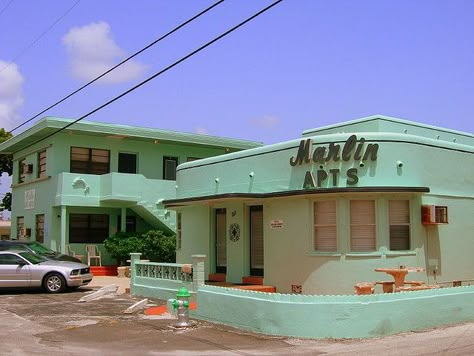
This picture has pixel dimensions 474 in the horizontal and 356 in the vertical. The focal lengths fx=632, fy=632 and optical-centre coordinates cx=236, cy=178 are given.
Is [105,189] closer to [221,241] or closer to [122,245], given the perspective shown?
[122,245]

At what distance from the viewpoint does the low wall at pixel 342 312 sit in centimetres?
1126

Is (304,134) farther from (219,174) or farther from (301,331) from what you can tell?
(301,331)

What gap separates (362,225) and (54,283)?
10362 mm

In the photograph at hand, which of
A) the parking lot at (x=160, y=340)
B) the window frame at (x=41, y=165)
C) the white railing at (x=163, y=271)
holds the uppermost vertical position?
the window frame at (x=41, y=165)

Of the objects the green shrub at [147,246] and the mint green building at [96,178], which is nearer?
the green shrub at [147,246]

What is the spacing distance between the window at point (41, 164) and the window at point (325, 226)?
18.0m

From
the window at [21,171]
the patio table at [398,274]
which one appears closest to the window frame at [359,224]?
the patio table at [398,274]

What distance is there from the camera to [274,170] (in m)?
16.7

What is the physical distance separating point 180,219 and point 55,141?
10742 mm

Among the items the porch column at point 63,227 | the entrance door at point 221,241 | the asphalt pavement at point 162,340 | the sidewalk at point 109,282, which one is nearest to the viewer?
the asphalt pavement at point 162,340

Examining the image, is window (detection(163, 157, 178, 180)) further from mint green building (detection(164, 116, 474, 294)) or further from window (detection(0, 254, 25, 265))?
mint green building (detection(164, 116, 474, 294))

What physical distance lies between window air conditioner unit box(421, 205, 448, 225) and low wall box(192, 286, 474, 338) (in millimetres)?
2598

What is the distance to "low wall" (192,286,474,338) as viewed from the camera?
443 inches

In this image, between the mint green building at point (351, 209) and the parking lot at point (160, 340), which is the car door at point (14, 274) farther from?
the mint green building at point (351, 209)
